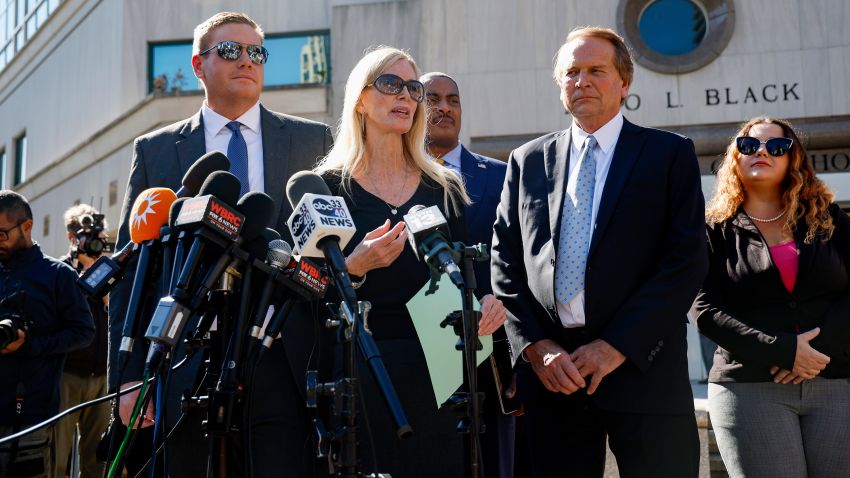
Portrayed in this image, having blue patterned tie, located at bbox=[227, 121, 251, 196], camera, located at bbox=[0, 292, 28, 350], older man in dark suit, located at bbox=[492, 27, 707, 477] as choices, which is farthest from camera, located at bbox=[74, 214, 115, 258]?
older man in dark suit, located at bbox=[492, 27, 707, 477]

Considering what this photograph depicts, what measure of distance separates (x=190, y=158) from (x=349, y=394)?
6.09 ft

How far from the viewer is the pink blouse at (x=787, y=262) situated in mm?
4574

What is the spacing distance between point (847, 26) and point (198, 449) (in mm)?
14120

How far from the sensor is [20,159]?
86.1 feet

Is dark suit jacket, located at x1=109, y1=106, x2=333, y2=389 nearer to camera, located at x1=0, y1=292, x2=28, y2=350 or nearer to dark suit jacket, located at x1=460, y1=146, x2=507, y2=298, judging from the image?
dark suit jacket, located at x1=460, y1=146, x2=507, y2=298

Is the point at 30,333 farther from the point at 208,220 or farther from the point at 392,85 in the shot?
the point at 208,220

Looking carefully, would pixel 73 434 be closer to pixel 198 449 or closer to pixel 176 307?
pixel 198 449

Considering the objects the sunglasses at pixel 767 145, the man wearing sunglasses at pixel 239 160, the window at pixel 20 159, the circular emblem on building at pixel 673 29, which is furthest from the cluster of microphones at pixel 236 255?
the window at pixel 20 159

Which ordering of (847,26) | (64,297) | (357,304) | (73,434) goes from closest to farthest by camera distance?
(357,304), (64,297), (73,434), (847,26)

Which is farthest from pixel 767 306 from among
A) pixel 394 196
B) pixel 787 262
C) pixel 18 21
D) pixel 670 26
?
pixel 18 21

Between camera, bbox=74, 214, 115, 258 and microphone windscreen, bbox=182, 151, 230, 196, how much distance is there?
206 inches

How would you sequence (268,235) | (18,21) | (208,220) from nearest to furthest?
(208,220) < (268,235) < (18,21)

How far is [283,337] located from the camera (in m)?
3.73

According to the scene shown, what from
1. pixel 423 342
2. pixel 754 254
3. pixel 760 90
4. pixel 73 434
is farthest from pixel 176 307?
pixel 760 90
